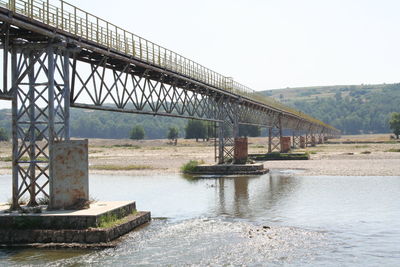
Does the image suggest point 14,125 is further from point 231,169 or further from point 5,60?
point 231,169

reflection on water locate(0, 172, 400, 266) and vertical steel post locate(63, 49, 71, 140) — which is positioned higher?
vertical steel post locate(63, 49, 71, 140)

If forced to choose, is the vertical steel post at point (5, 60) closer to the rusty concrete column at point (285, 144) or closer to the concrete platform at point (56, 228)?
the concrete platform at point (56, 228)

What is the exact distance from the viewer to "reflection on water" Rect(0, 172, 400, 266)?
55.8ft

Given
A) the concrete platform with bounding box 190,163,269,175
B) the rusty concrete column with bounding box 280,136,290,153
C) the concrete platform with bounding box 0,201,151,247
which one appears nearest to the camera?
the concrete platform with bounding box 0,201,151,247

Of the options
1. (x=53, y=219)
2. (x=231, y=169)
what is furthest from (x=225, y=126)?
(x=53, y=219)

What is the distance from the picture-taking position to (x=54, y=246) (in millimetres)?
18719

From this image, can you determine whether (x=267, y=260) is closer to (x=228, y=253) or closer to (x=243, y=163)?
(x=228, y=253)

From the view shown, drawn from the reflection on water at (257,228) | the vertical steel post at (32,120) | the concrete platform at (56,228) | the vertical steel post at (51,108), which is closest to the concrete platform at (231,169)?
the reflection on water at (257,228)

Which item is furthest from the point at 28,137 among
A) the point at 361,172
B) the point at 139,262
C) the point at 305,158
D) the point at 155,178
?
the point at 305,158

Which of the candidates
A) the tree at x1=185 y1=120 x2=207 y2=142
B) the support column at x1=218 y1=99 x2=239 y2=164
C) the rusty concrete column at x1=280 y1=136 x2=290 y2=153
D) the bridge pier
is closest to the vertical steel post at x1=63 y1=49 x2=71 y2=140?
the bridge pier

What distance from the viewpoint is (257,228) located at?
2169 cm

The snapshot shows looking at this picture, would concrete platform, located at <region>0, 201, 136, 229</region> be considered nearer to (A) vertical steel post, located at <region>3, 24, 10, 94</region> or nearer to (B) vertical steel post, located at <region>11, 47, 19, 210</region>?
(B) vertical steel post, located at <region>11, 47, 19, 210</region>

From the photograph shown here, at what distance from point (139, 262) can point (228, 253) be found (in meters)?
3.08

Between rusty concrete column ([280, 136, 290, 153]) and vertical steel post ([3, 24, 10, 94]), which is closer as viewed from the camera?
vertical steel post ([3, 24, 10, 94])
